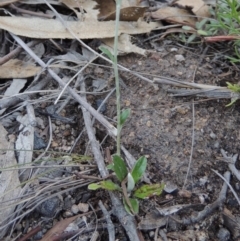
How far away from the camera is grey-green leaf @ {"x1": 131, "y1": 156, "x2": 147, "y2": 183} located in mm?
1330

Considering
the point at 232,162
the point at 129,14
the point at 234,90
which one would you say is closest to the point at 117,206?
the point at 232,162

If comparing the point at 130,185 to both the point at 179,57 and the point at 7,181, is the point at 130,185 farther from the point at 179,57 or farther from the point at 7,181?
the point at 179,57

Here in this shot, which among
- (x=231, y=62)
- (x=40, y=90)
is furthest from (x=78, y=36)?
(x=231, y=62)

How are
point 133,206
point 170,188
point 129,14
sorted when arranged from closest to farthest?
point 133,206 → point 170,188 → point 129,14

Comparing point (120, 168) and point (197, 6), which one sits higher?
point (197, 6)

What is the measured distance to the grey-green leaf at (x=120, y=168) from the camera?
1.31m

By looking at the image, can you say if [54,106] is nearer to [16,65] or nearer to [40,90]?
[40,90]

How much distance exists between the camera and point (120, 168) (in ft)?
4.35

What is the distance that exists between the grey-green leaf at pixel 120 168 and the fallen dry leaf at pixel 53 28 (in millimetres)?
632

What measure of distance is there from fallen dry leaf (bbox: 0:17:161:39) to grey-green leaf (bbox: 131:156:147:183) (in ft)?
2.08

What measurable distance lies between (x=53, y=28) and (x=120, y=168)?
709 mm

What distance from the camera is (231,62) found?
1711 millimetres

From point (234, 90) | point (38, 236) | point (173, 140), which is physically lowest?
point (38, 236)

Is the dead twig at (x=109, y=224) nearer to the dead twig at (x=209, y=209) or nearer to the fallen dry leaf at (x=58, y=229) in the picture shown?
the fallen dry leaf at (x=58, y=229)
